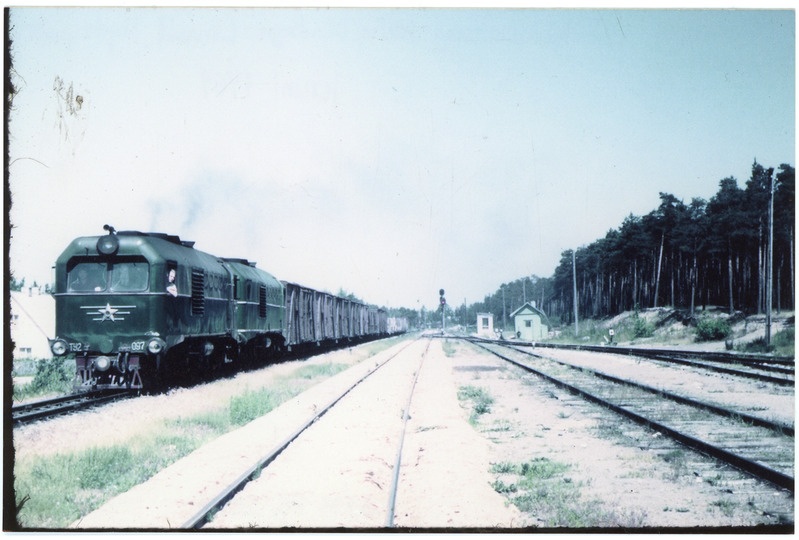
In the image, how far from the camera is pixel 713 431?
30.8 ft

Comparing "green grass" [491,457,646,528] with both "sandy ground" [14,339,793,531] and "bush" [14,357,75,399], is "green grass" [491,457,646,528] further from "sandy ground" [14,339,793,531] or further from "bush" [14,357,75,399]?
"bush" [14,357,75,399]

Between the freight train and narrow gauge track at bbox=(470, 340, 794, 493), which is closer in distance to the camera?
narrow gauge track at bbox=(470, 340, 794, 493)

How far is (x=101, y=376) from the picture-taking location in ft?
42.7

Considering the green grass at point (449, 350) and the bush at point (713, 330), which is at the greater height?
the bush at point (713, 330)

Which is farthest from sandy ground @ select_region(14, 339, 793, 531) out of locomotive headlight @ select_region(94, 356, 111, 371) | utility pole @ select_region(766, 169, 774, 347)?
utility pole @ select_region(766, 169, 774, 347)

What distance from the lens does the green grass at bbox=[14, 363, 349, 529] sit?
6.16 meters

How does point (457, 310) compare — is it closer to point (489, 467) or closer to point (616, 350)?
point (616, 350)

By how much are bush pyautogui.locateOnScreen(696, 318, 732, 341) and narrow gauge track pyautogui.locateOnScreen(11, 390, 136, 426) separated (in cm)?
3150

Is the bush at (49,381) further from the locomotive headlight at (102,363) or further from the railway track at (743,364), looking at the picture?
the railway track at (743,364)

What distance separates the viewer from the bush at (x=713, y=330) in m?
34.5

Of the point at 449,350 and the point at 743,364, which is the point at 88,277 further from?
the point at 449,350

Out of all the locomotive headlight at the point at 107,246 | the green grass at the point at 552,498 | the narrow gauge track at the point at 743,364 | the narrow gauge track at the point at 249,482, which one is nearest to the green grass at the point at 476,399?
the narrow gauge track at the point at 249,482

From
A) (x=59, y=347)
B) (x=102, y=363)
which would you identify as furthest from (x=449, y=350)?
(x=59, y=347)

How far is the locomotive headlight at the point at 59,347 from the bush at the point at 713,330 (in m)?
32.9
